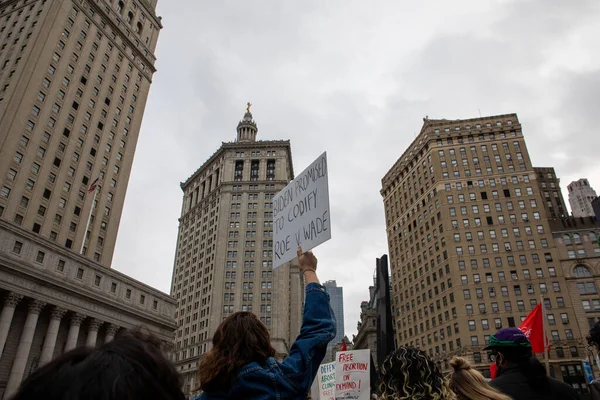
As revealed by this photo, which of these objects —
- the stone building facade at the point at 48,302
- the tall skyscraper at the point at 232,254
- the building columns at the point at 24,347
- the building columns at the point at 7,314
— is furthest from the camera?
the tall skyscraper at the point at 232,254

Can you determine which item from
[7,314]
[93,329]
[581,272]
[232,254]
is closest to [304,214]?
[7,314]

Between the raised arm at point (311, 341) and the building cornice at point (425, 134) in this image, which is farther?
the building cornice at point (425, 134)

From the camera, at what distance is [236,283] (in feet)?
292

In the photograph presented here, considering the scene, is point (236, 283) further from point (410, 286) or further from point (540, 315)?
point (540, 315)

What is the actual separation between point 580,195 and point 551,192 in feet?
202

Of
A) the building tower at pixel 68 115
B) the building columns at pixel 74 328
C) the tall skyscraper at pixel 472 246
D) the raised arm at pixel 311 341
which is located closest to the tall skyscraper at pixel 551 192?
the tall skyscraper at pixel 472 246

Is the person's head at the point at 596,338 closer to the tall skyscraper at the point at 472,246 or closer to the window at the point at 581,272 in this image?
the tall skyscraper at the point at 472,246

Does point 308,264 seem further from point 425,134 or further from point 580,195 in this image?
point 580,195

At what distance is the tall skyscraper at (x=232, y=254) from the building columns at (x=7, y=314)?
46700mm

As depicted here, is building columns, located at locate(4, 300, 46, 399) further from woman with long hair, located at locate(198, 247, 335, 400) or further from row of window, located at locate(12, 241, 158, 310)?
woman with long hair, located at locate(198, 247, 335, 400)

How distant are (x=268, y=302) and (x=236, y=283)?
8.32m

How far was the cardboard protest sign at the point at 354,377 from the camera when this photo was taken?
34.4 feet

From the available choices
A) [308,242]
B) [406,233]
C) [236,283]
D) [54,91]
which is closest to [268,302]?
[236,283]

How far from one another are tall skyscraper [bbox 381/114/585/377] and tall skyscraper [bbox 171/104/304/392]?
26.6m
